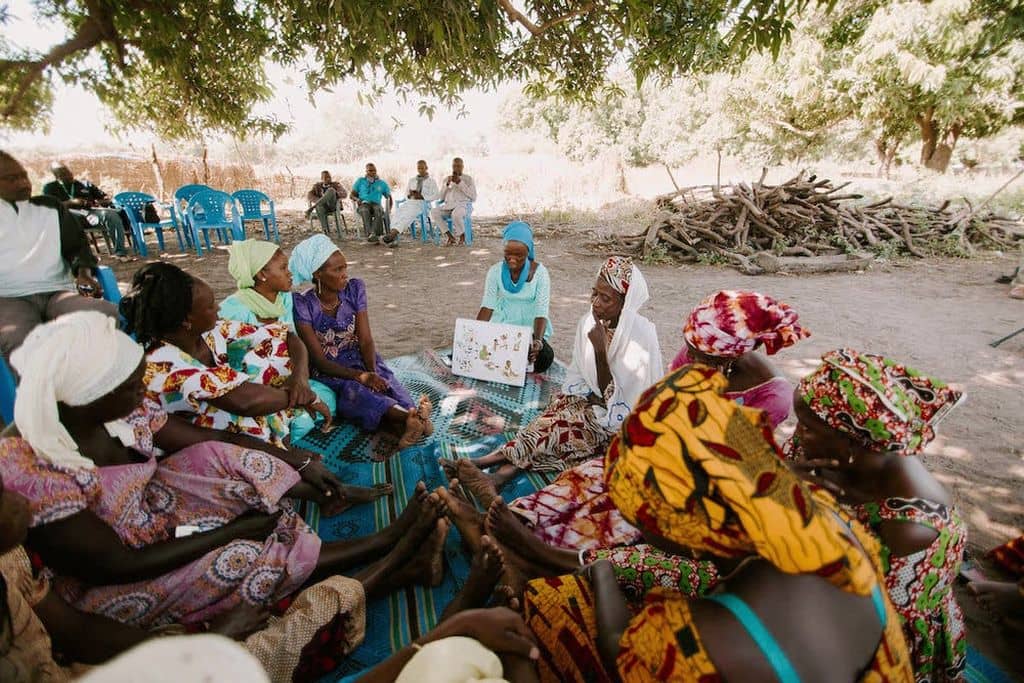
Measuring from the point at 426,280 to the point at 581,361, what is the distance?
17.8 ft

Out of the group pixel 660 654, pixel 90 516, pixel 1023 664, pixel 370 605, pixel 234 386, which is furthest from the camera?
pixel 234 386

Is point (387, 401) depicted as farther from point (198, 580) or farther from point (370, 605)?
point (198, 580)

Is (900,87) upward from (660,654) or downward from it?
upward

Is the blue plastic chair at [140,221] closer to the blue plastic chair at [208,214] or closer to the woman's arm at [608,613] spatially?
the blue plastic chair at [208,214]

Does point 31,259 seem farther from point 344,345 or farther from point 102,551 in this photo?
point 102,551

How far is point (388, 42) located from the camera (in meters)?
3.93

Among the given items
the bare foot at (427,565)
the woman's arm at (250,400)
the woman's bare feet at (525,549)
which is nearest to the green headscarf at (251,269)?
the woman's arm at (250,400)

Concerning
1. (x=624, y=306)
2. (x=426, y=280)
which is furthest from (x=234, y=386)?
(x=426, y=280)

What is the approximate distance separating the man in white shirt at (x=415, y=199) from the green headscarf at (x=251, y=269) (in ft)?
28.4

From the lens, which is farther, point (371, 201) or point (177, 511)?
point (371, 201)

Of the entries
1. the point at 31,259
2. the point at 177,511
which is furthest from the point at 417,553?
the point at 31,259

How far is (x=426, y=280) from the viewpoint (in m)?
8.02

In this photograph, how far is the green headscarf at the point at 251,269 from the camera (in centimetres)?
291

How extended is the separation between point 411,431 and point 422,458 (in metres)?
0.19
